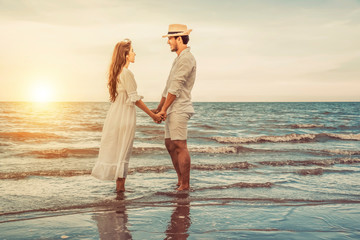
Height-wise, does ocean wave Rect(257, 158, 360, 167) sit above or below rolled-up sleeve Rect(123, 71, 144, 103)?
below

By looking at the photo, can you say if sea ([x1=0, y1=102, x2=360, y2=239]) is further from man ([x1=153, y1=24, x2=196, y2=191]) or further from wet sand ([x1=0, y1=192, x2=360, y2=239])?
man ([x1=153, y1=24, x2=196, y2=191])

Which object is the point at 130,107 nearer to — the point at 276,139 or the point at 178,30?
the point at 178,30

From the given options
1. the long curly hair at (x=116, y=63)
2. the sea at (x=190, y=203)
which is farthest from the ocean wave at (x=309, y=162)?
the long curly hair at (x=116, y=63)

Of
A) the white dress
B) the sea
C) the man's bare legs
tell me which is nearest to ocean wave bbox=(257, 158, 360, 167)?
the sea

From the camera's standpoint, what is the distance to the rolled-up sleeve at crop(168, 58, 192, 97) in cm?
482

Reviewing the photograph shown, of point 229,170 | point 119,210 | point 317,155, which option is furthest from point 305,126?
point 119,210

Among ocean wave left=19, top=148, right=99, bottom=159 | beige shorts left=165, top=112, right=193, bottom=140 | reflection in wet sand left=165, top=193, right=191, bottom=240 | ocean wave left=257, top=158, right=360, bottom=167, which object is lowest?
ocean wave left=19, top=148, right=99, bottom=159

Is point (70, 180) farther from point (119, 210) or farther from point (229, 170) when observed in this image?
point (229, 170)

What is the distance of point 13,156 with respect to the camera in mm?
9023

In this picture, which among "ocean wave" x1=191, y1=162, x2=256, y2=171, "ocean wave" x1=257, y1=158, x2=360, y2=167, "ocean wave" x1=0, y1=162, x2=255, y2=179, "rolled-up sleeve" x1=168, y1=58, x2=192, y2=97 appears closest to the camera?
"rolled-up sleeve" x1=168, y1=58, x2=192, y2=97

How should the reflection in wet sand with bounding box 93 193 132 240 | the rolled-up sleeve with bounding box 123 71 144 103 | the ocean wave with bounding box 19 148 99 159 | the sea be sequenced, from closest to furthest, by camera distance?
the reflection in wet sand with bounding box 93 193 132 240 → the sea → the rolled-up sleeve with bounding box 123 71 144 103 → the ocean wave with bounding box 19 148 99 159

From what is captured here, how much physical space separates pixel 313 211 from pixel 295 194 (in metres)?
0.99

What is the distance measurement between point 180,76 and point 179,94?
250 mm

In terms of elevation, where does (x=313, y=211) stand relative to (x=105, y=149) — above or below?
below
